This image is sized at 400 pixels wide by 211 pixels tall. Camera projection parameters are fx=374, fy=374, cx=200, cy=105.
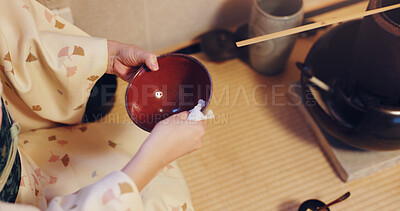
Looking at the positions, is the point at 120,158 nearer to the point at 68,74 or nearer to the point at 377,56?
the point at 68,74

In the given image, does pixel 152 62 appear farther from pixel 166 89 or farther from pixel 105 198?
pixel 105 198

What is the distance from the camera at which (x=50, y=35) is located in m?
1.07

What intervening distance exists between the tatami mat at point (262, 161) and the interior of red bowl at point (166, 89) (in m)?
0.54

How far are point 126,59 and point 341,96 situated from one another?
3.07 feet

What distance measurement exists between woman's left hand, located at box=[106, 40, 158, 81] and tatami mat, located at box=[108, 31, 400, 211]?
58cm

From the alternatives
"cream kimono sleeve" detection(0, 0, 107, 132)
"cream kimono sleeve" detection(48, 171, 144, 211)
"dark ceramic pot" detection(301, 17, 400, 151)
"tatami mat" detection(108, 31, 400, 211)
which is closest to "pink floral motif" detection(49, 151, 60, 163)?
"cream kimono sleeve" detection(0, 0, 107, 132)

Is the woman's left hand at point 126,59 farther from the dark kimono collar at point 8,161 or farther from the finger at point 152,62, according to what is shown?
the dark kimono collar at point 8,161

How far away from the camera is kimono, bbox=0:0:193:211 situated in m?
1.01

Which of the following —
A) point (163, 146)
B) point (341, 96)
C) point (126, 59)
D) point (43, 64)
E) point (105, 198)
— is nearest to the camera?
point (105, 198)

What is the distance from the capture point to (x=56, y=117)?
1.17 metres

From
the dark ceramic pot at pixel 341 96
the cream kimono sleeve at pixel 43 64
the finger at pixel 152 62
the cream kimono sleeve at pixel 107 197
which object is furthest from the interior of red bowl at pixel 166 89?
the dark ceramic pot at pixel 341 96

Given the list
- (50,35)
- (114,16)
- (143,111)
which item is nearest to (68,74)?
(50,35)

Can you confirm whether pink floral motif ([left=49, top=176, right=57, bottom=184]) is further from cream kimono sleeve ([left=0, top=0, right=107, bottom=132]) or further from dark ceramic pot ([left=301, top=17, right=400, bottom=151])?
dark ceramic pot ([left=301, top=17, right=400, bottom=151])

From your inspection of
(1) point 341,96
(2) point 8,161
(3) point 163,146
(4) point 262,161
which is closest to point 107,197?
(3) point 163,146
